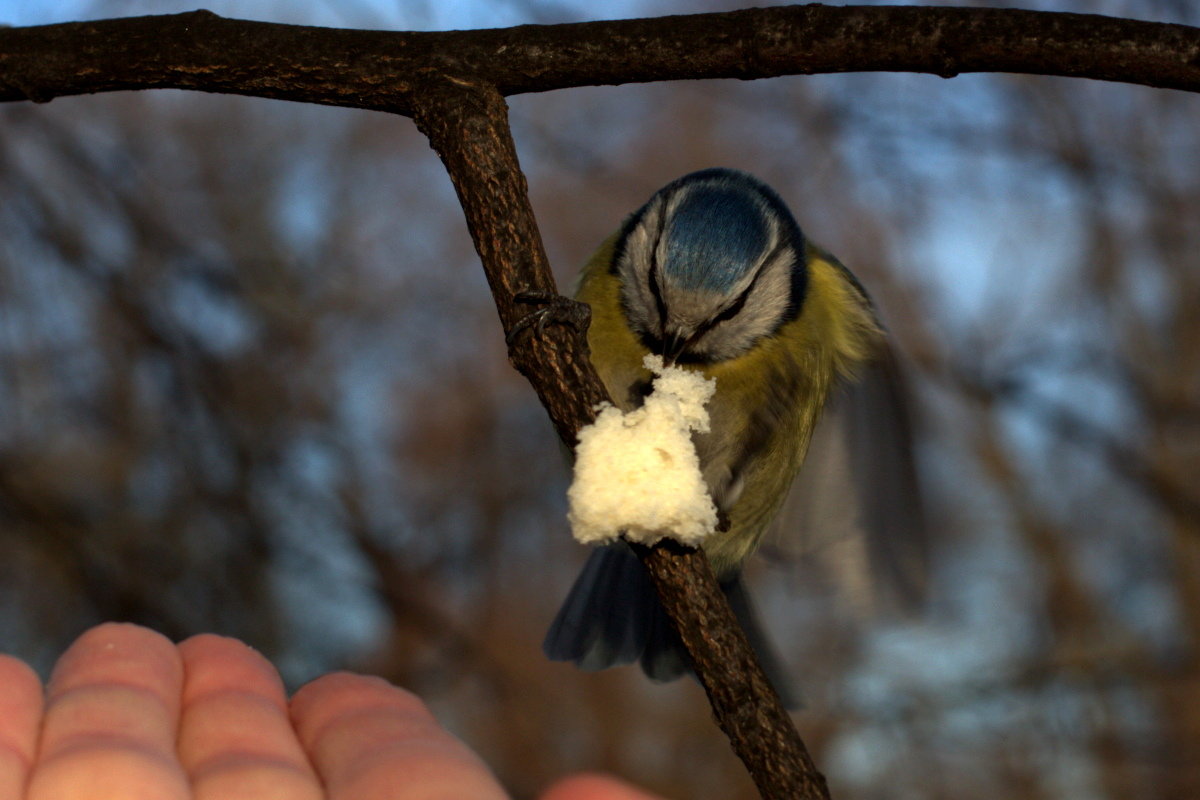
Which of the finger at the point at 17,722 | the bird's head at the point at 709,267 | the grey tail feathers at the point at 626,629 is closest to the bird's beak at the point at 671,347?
the bird's head at the point at 709,267

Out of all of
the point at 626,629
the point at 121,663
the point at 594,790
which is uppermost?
the point at 626,629

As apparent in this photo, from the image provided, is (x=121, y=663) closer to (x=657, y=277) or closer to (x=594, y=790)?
(x=594, y=790)

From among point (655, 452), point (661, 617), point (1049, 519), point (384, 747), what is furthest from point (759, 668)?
point (1049, 519)

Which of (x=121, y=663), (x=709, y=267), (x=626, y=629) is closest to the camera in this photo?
(x=121, y=663)

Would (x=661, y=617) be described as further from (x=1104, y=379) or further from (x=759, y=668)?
(x=1104, y=379)

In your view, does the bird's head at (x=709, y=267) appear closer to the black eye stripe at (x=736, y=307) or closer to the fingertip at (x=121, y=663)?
the black eye stripe at (x=736, y=307)

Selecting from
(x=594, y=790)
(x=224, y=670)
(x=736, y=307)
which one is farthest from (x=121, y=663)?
(x=736, y=307)
